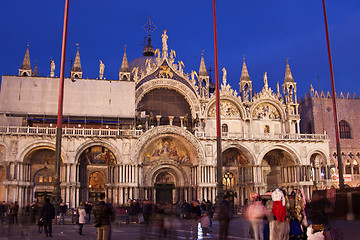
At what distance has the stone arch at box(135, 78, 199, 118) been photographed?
39844mm

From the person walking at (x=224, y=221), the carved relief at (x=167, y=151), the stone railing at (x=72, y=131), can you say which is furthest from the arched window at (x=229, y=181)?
the person walking at (x=224, y=221)

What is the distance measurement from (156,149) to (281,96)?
50.3 feet

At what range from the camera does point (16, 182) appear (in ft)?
110

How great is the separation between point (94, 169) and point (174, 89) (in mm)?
11187

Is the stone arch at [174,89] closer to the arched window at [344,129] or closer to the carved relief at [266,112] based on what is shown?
the carved relief at [266,112]

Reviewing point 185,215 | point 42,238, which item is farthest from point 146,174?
point 42,238

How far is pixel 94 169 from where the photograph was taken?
3769 cm

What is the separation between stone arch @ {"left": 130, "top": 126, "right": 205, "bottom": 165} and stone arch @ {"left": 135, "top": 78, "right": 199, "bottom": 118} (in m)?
3.93

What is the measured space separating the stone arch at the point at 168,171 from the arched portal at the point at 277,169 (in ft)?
29.5

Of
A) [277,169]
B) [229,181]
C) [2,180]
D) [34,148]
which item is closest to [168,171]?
[229,181]

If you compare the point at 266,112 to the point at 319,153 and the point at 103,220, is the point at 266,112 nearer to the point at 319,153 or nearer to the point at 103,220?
the point at 319,153

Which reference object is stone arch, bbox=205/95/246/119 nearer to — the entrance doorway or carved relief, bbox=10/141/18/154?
the entrance doorway

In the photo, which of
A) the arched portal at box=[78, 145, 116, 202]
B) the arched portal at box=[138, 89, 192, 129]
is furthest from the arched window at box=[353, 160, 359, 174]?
the arched portal at box=[78, 145, 116, 202]

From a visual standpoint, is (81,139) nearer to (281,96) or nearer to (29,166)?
(29,166)
